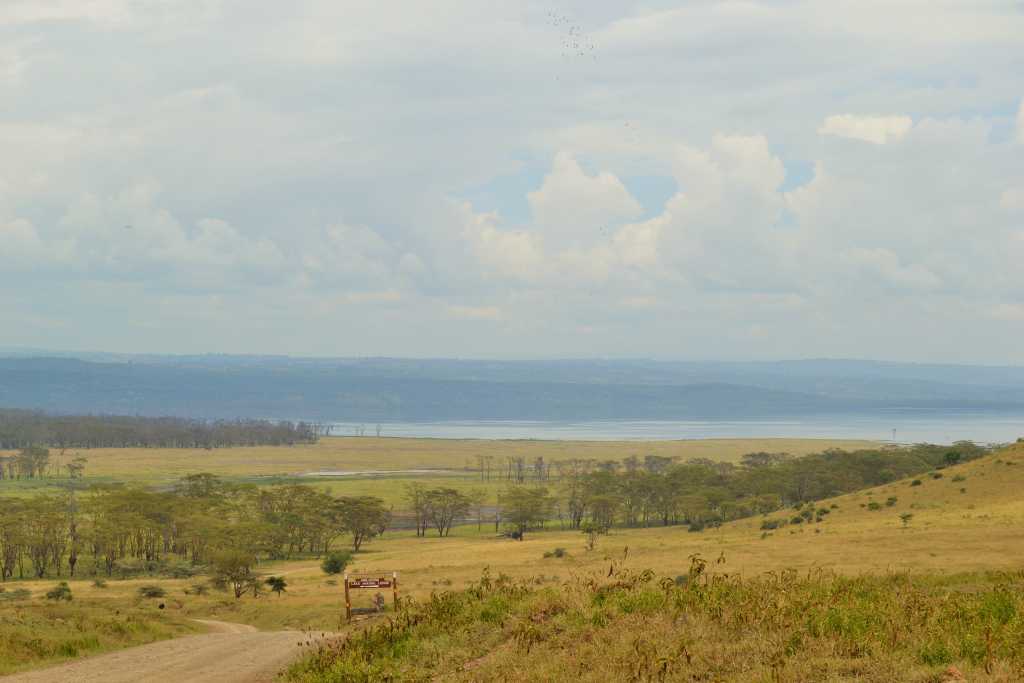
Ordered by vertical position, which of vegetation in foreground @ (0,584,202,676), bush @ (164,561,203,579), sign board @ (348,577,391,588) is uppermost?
sign board @ (348,577,391,588)

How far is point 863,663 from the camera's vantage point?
42.1ft

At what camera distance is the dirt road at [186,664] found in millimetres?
19995

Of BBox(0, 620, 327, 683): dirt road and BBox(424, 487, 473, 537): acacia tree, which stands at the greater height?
BBox(0, 620, 327, 683): dirt road

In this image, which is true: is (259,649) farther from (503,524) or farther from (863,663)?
(503,524)

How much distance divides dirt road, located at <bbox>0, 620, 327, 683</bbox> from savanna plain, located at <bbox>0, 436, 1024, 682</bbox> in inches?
26.4

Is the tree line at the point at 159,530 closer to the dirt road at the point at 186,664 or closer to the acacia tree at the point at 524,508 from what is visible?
the acacia tree at the point at 524,508

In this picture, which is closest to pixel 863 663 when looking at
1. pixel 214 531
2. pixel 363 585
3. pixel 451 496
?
pixel 363 585

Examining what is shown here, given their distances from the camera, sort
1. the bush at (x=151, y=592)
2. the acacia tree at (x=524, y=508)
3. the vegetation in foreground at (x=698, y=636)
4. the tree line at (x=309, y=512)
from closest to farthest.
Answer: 1. the vegetation in foreground at (x=698, y=636)
2. the bush at (x=151, y=592)
3. the tree line at (x=309, y=512)
4. the acacia tree at (x=524, y=508)

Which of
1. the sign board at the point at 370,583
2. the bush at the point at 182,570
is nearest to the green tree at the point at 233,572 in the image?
the bush at the point at 182,570

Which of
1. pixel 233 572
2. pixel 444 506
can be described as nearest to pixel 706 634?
pixel 233 572

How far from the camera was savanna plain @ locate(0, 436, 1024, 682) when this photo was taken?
14148 millimetres

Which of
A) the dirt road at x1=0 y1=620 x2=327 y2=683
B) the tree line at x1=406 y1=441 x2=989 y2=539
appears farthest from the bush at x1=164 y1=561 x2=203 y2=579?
the dirt road at x1=0 y1=620 x2=327 y2=683

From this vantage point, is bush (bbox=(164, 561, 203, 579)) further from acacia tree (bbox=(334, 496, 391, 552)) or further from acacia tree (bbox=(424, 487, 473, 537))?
acacia tree (bbox=(424, 487, 473, 537))

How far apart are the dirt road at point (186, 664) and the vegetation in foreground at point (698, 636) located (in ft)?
7.45
